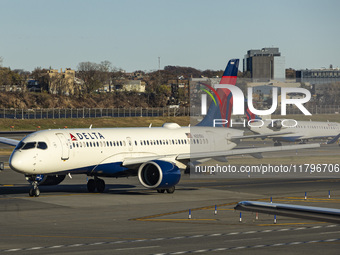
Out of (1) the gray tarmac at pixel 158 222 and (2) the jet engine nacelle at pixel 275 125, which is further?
(2) the jet engine nacelle at pixel 275 125

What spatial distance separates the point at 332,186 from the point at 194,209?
649 inches

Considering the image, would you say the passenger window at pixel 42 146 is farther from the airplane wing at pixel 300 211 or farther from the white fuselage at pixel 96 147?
the airplane wing at pixel 300 211

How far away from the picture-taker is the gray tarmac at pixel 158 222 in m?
24.7

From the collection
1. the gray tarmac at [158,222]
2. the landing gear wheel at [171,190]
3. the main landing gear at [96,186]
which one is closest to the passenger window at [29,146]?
the gray tarmac at [158,222]

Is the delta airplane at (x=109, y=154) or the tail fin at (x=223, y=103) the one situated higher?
the tail fin at (x=223, y=103)

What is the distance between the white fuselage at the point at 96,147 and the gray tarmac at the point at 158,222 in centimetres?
205

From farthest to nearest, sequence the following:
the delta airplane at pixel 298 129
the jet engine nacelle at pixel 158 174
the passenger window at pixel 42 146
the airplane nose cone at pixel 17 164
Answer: the delta airplane at pixel 298 129, the jet engine nacelle at pixel 158 174, the passenger window at pixel 42 146, the airplane nose cone at pixel 17 164

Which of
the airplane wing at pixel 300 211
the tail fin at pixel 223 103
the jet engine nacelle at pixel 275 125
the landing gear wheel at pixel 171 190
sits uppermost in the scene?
the tail fin at pixel 223 103

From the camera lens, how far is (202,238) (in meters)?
26.6

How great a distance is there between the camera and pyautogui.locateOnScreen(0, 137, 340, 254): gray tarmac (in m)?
24.7

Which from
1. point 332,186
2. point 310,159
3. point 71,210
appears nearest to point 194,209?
point 71,210

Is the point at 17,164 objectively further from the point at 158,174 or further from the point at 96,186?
the point at 158,174

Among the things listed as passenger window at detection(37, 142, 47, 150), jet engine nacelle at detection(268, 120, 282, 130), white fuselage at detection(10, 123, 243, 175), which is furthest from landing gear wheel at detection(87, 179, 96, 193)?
jet engine nacelle at detection(268, 120, 282, 130)

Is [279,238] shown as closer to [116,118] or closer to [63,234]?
[63,234]
